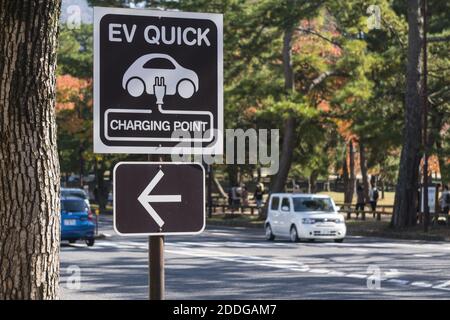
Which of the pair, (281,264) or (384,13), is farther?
(384,13)

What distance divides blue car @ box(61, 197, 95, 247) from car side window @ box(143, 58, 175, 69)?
22.7m

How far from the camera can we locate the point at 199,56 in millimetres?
5094

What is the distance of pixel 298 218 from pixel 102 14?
23.9m

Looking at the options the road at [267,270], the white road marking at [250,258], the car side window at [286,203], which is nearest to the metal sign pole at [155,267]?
the road at [267,270]

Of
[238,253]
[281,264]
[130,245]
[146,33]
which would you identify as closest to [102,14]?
[146,33]

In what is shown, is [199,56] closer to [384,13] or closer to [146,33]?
[146,33]

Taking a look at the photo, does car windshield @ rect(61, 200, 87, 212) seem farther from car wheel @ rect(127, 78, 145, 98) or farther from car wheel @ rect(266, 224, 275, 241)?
car wheel @ rect(127, 78, 145, 98)

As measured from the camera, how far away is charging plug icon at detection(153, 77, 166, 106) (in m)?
5.00

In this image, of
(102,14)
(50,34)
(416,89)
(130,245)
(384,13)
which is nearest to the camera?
(102,14)

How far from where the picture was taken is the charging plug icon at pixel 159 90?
16.4 feet

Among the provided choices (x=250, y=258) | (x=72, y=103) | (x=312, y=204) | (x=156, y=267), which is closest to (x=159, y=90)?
(x=156, y=267)

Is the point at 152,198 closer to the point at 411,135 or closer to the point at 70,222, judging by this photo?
the point at 70,222

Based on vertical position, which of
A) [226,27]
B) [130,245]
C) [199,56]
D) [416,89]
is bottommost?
[130,245]

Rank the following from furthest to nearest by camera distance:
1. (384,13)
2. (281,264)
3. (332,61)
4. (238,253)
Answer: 1. (332,61)
2. (384,13)
3. (238,253)
4. (281,264)
